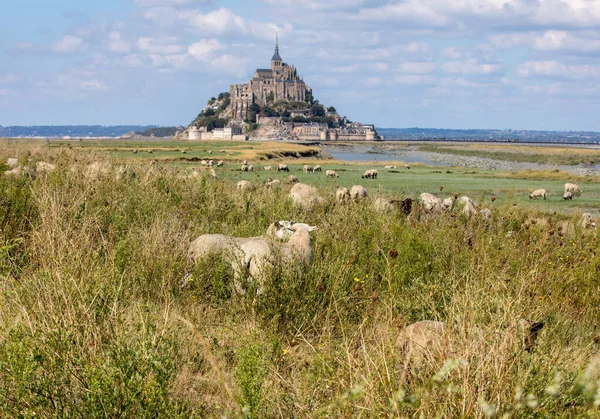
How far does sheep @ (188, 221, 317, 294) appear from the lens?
7.94 m

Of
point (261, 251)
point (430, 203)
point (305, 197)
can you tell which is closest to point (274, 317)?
point (261, 251)

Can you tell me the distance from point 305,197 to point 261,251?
7.41m

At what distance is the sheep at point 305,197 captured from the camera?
14977 mm

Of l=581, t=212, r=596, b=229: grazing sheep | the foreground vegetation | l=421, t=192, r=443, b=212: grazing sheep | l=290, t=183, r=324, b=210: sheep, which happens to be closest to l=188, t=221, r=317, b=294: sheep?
the foreground vegetation

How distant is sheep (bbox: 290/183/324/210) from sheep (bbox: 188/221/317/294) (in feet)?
18.1

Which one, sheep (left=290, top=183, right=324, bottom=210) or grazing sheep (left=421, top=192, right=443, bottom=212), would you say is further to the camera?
grazing sheep (left=421, top=192, right=443, bottom=212)

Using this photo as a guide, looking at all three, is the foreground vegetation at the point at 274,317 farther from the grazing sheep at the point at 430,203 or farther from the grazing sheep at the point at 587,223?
the grazing sheep at the point at 430,203

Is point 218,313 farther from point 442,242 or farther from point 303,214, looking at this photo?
point 303,214

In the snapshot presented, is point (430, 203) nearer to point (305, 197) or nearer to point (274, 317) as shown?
point (305, 197)

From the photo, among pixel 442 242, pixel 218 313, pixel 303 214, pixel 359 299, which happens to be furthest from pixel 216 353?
pixel 303 214

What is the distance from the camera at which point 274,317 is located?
7043mm

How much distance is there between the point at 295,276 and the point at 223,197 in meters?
7.28

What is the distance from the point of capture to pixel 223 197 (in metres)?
14.8

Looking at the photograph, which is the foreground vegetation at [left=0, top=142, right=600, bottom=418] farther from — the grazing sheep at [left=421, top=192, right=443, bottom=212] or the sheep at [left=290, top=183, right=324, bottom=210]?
the grazing sheep at [left=421, top=192, right=443, bottom=212]
